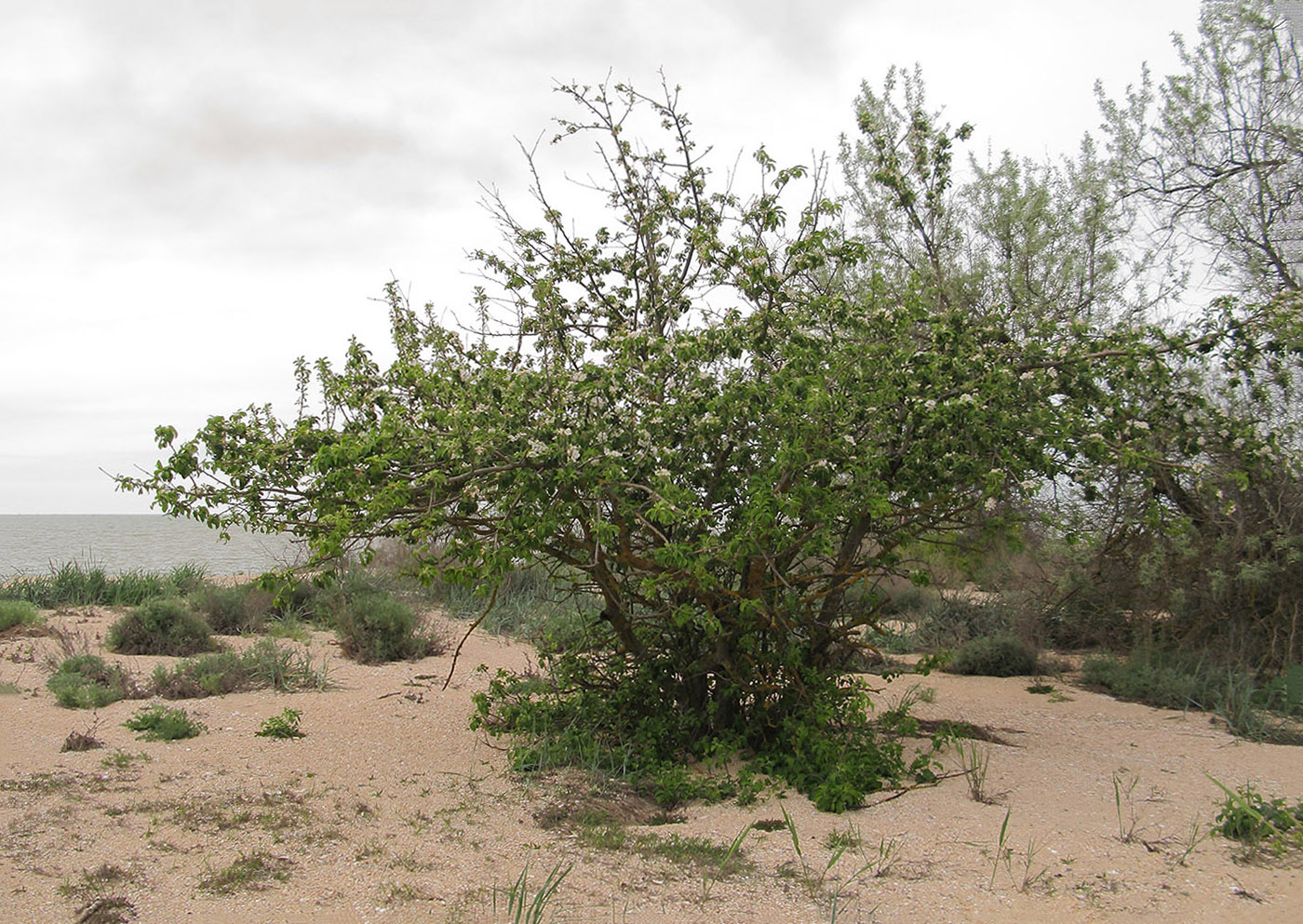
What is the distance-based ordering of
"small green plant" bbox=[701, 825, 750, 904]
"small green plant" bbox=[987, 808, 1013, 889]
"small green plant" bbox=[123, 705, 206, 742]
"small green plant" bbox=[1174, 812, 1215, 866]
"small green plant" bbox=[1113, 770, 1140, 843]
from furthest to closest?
"small green plant" bbox=[123, 705, 206, 742], "small green plant" bbox=[1113, 770, 1140, 843], "small green plant" bbox=[1174, 812, 1215, 866], "small green plant" bbox=[987, 808, 1013, 889], "small green plant" bbox=[701, 825, 750, 904]

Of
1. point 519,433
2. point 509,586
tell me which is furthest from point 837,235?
point 509,586

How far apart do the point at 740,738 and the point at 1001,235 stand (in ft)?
22.1

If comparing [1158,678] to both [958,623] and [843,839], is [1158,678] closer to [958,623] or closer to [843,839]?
[958,623]

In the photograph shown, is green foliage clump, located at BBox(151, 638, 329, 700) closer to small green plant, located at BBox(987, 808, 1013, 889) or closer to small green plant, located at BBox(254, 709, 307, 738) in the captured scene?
small green plant, located at BBox(254, 709, 307, 738)

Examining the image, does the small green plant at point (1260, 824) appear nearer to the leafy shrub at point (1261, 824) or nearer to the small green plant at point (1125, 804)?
the leafy shrub at point (1261, 824)

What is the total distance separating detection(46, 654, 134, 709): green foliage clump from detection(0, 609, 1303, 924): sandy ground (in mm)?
147

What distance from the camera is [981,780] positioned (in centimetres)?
546

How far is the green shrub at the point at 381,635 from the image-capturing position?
9.62 m

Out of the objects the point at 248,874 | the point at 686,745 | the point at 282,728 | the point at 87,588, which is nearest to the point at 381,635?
the point at 282,728

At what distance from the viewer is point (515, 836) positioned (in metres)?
4.71

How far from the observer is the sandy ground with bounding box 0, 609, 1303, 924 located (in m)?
3.82

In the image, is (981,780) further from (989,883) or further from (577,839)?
(577,839)

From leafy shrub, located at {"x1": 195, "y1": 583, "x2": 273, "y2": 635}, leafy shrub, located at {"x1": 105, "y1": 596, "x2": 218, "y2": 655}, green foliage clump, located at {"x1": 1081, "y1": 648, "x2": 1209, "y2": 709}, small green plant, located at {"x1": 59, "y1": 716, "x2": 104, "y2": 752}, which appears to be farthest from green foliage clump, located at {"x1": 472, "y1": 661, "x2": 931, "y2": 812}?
leafy shrub, located at {"x1": 195, "y1": 583, "x2": 273, "y2": 635}

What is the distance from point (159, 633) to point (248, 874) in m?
6.07
